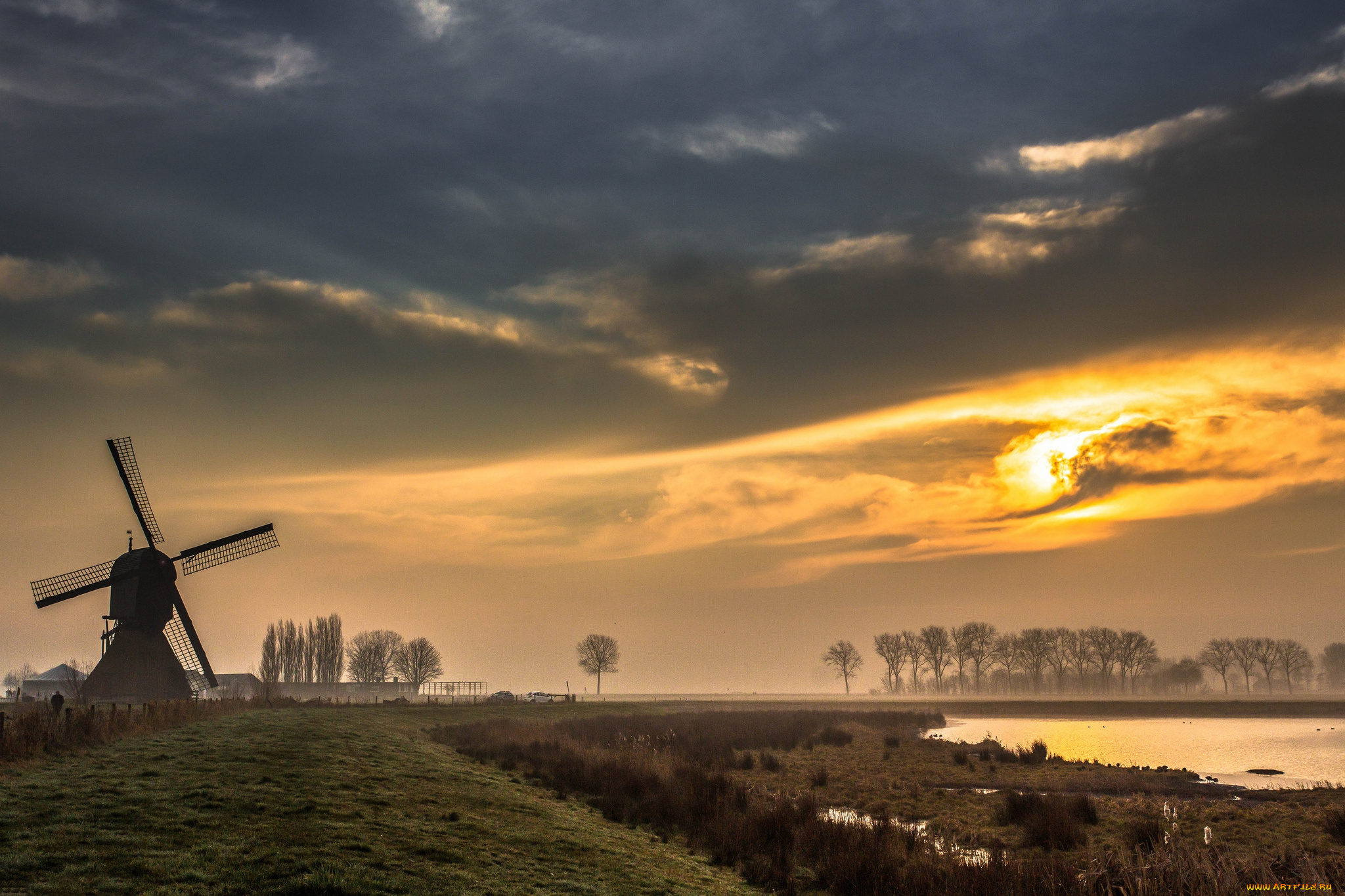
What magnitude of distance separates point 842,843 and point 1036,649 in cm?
18036

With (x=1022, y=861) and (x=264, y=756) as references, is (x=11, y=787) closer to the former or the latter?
(x=264, y=756)

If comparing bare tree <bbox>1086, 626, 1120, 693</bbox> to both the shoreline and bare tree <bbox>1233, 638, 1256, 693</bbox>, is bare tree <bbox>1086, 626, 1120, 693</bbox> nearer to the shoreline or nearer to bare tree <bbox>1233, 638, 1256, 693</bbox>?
bare tree <bbox>1233, 638, 1256, 693</bbox>

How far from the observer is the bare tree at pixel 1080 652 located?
188m

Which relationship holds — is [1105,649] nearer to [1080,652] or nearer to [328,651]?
[1080,652]

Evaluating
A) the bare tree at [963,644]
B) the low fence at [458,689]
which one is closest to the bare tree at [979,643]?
the bare tree at [963,644]

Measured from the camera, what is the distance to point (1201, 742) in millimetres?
57469

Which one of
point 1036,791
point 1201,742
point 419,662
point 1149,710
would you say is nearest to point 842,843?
point 1036,791

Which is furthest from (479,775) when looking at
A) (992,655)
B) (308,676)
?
(992,655)

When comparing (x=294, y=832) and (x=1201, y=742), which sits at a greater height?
(x=294, y=832)

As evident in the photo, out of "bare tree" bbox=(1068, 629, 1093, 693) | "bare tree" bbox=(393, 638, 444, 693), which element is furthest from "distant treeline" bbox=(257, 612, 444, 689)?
"bare tree" bbox=(1068, 629, 1093, 693)

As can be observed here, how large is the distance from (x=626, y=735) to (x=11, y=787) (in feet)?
124

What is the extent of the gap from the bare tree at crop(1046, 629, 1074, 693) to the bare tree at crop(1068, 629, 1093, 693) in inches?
30.9

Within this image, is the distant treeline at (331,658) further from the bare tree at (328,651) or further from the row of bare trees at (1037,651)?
the row of bare trees at (1037,651)

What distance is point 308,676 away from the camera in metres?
128
